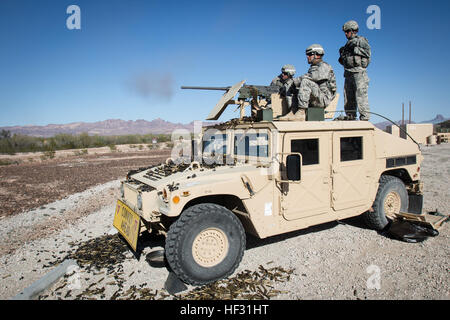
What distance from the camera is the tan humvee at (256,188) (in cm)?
362

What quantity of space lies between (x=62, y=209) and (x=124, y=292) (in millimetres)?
5170

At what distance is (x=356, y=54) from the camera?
601cm

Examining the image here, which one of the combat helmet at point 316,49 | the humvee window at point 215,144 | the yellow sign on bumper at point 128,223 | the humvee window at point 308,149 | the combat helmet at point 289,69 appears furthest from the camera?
the combat helmet at point 289,69

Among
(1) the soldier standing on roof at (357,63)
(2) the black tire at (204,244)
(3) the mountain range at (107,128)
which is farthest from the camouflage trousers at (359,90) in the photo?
(3) the mountain range at (107,128)

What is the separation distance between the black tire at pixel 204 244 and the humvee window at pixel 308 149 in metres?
1.33

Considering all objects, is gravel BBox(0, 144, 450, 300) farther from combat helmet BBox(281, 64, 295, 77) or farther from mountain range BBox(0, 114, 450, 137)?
mountain range BBox(0, 114, 450, 137)

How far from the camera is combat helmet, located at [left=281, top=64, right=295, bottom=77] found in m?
7.12

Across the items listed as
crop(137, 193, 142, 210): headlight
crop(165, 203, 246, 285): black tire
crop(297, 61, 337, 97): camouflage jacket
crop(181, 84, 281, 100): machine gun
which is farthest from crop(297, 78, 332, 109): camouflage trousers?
crop(137, 193, 142, 210): headlight

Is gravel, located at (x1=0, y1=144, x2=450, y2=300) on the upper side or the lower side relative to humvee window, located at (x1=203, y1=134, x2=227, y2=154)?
lower

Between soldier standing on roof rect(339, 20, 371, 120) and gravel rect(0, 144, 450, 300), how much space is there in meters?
2.36

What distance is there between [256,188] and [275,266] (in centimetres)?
116

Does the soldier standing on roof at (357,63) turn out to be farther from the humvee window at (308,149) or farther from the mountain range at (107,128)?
the mountain range at (107,128)

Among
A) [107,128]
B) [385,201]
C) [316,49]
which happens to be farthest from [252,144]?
[107,128]
